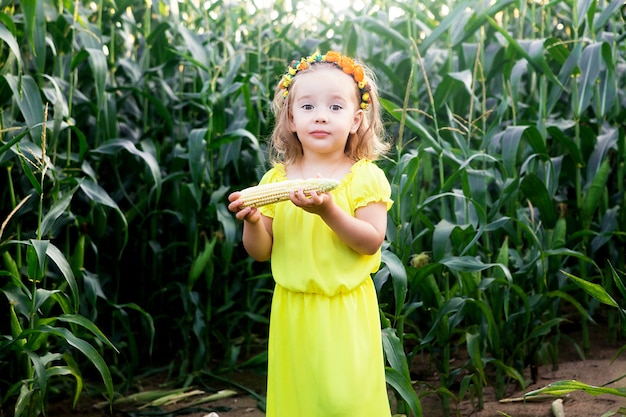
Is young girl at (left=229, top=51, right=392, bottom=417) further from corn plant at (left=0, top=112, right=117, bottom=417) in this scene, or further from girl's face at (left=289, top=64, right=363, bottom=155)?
corn plant at (left=0, top=112, right=117, bottom=417)

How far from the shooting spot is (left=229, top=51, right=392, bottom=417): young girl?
2.13 meters

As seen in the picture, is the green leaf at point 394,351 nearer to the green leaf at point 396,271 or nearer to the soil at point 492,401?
the green leaf at point 396,271

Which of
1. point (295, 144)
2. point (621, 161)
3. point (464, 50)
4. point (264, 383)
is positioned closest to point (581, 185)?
point (621, 161)

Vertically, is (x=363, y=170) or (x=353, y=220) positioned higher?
(x=363, y=170)

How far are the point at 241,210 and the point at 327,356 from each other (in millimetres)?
466

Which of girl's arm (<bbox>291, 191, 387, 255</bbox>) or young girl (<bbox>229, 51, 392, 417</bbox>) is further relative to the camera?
young girl (<bbox>229, 51, 392, 417</bbox>)

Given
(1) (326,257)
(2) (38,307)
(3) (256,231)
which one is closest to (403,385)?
(1) (326,257)

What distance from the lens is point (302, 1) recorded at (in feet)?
16.2

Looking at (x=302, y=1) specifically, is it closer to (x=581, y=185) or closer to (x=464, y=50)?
(x=464, y=50)

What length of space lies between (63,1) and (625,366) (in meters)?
3.03

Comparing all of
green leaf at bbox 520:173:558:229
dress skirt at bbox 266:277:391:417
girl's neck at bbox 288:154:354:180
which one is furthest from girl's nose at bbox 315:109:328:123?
green leaf at bbox 520:173:558:229

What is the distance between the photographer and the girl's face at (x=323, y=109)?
2.11 meters

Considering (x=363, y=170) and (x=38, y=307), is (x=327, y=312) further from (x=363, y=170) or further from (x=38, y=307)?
(x=38, y=307)

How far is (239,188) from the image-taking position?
3992 mm
